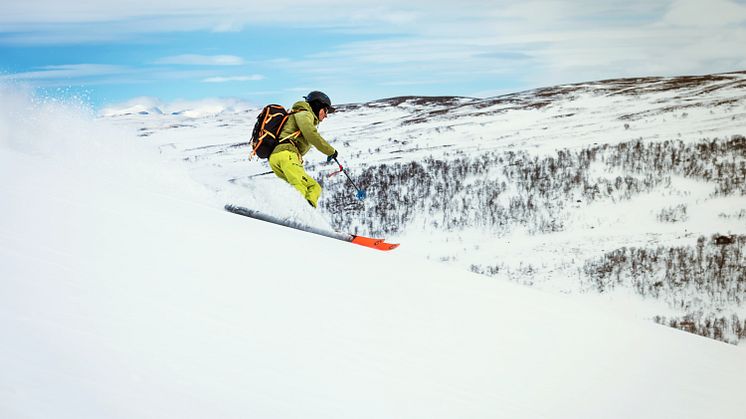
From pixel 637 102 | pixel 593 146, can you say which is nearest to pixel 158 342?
pixel 593 146

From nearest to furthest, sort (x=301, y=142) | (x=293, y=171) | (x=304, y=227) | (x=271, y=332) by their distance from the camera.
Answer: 1. (x=271, y=332)
2. (x=304, y=227)
3. (x=293, y=171)
4. (x=301, y=142)

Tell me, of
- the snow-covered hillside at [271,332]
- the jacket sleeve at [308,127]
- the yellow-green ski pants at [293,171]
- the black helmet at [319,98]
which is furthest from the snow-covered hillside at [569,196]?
the snow-covered hillside at [271,332]

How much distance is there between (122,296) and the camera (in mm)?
3516

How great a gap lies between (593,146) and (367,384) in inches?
1005

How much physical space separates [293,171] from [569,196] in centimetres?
1392

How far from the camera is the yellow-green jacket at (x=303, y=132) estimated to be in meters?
8.48

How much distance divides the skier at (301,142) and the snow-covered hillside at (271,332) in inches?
91.4

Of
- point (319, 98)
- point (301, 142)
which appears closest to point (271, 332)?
point (319, 98)

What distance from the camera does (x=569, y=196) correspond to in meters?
20.7

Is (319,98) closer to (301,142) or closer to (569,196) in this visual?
(301,142)

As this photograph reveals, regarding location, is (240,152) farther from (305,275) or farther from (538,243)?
(305,275)

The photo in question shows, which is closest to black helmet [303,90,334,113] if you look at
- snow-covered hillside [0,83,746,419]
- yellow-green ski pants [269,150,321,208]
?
yellow-green ski pants [269,150,321,208]

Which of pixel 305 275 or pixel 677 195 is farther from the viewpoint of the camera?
pixel 677 195

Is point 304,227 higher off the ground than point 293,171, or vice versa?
point 293,171
